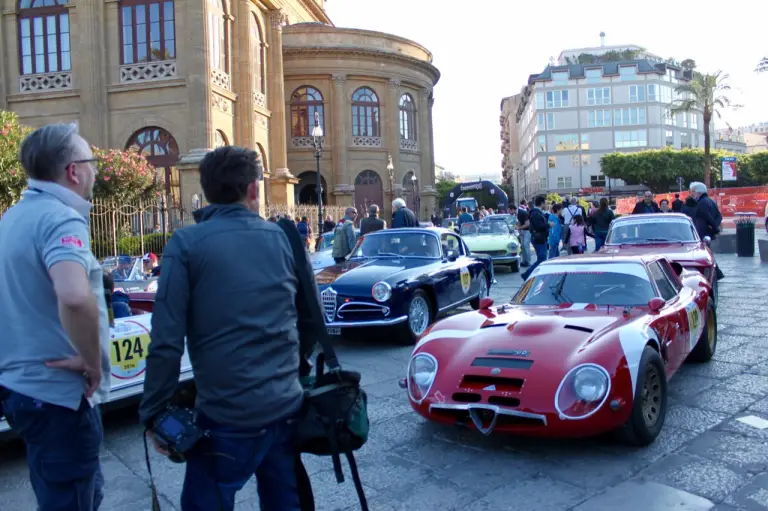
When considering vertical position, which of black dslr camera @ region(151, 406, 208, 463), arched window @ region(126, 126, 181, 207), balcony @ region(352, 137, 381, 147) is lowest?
black dslr camera @ region(151, 406, 208, 463)

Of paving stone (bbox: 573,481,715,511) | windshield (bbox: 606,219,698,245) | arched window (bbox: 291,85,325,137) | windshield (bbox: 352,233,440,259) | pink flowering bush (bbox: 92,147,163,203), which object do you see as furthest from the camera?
arched window (bbox: 291,85,325,137)

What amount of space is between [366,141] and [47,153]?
3933 centimetres

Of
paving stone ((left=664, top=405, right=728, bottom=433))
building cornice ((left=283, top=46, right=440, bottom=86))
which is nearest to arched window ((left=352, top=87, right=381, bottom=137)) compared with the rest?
building cornice ((left=283, top=46, right=440, bottom=86))

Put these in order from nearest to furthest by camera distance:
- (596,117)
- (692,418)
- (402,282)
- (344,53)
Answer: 1. (692,418)
2. (402,282)
3. (344,53)
4. (596,117)

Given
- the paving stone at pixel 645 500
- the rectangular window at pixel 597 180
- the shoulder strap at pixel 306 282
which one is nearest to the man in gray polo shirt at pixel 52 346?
the shoulder strap at pixel 306 282

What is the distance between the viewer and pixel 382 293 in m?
8.27

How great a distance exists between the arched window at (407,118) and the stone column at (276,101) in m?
13.8

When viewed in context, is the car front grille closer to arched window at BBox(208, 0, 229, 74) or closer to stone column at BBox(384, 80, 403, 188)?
arched window at BBox(208, 0, 229, 74)

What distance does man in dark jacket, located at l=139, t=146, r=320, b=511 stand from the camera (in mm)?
2334

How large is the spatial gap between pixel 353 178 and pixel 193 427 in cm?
3883

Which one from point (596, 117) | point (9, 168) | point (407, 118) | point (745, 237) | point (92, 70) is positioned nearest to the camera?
point (9, 168)

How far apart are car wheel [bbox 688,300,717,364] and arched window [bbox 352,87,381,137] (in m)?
35.3

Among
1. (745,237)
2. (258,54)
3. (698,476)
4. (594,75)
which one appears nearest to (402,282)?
(698,476)

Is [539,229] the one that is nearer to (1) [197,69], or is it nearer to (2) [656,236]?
(2) [656,236]
